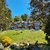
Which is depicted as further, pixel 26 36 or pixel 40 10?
pixel 26 36

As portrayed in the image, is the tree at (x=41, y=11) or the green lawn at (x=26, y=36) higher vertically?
the tree at (x=41, y=11)

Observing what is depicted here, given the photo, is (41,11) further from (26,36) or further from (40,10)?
(26,36)

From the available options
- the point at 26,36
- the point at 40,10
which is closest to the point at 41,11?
the point at 40,10

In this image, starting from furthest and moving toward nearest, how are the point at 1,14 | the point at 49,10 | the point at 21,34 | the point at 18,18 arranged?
the point at 18,18, the point at 21,34, the point at 1,14, the point at 49,10

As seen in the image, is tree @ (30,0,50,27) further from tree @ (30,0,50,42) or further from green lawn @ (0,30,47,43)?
green lawn @ (0,30,47,43)

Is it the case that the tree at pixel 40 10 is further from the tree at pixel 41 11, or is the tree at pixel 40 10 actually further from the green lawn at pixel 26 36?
the green lawn at pixel 26 36

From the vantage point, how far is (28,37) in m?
34.3

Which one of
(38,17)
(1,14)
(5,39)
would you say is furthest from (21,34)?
(38,17)

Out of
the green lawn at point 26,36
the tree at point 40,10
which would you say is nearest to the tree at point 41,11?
the tree at point 40,10

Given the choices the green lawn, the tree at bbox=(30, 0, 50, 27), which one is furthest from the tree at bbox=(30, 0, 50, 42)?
the green lawn

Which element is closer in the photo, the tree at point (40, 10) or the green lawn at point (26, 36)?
the tree at point (40, 10)

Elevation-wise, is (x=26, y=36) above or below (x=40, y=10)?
below

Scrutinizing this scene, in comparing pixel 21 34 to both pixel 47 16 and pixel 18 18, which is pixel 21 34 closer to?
pixel 47 16

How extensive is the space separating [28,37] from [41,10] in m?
11.5
